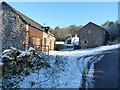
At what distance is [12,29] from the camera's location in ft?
93.3

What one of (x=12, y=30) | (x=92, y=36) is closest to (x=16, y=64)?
(x=12, y=30)

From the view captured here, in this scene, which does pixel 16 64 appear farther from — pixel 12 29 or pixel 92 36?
pixel 92 36

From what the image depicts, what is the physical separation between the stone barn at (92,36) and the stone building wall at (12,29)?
116 ft

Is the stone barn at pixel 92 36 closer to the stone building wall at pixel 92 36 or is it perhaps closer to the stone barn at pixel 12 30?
the stone building wall at pixel 92 36

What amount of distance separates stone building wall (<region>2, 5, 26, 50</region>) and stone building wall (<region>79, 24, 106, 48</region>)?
116 ft

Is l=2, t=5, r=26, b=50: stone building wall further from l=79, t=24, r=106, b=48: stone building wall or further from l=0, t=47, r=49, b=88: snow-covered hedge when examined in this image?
l=79, t=24, r=106, b=48: stone building wall

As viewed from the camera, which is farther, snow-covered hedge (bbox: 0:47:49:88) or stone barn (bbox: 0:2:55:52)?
stone barn (bbox: 0:2:55:52)

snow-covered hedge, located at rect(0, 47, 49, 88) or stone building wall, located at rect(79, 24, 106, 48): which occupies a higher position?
stone building wall, located at rect(79, 24, 106, 48)

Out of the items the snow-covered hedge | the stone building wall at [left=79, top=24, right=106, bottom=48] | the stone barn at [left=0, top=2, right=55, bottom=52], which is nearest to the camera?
the snow-covered hedge

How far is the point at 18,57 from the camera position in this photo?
630 inches

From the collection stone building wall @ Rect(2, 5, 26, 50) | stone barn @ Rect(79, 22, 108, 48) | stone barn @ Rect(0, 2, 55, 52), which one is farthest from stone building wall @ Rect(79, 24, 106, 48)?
stone building wall @ Rect(2, 5, 26, 50)

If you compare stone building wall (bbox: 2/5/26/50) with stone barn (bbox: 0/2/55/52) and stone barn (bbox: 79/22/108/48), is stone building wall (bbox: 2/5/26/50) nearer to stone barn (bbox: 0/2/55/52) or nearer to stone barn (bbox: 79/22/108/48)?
stone barn (bbox: 0/2/55/52)

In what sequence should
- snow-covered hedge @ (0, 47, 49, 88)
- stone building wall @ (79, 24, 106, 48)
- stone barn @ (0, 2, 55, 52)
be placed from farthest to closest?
stone building wall @ (79, 24, 106, 48)
stone barn @ (0, 2, 55, 52)
snow-covered hedge @ (0, 47, 49, 88)

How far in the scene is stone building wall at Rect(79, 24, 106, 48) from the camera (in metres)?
62.6
